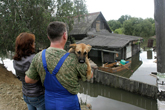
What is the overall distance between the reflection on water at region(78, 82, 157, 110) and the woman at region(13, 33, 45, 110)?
5.81m

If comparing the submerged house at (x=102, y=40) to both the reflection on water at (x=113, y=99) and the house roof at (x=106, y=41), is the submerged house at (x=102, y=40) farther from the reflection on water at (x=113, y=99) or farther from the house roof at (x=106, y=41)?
the reflection on water at (x=113, y=99)

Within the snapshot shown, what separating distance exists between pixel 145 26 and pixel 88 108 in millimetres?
53990

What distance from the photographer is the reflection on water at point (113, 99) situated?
300 inches

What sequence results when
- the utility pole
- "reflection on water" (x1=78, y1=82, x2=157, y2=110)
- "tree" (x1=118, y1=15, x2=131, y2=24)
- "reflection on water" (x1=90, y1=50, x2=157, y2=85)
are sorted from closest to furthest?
the utility pole → "reflection on water" (x1=78, y1=82, x2=157, y2=110) → "reflection on water" (x1=90, y1=50, x2=157, y2=85) → "tree" (x1=118, y1=15, x2=131, y2=24)

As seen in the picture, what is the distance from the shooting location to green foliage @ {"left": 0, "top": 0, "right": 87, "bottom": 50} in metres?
8.13

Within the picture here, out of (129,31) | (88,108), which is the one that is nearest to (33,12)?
(88,108)

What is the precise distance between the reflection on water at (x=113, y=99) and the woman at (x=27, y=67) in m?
5.81

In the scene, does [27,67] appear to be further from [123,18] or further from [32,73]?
[123,18]

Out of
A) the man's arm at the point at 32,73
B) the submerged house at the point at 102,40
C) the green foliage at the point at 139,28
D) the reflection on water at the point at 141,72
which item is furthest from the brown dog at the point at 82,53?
the green foliage at the point at 139,28

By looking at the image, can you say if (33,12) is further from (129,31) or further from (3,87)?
(129,31)

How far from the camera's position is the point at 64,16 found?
34.3 feet

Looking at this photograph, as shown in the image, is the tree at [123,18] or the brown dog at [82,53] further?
the tree at [123,18]

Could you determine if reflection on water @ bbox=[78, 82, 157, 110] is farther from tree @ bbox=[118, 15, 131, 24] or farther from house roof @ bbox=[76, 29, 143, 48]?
tree @ bbox=[118, 15, 131, 24]

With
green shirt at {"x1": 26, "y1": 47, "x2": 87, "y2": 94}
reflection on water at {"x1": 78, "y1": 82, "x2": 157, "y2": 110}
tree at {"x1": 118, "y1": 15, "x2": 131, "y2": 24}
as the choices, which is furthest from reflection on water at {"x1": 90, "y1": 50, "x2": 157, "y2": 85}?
tree at {"x1": 118, "y1": 15, "x2": 131, "y2": 24}
